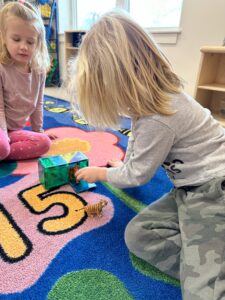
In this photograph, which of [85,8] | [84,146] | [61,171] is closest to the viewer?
[61,171]

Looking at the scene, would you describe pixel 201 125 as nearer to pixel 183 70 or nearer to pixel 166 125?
pixel 166 125

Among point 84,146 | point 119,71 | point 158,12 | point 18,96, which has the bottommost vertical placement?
point 84,146

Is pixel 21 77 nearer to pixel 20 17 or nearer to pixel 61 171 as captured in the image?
pixel 20 17

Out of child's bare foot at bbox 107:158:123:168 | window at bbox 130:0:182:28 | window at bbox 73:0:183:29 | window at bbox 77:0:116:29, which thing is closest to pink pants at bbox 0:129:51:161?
child's bare foot at bbox 107:158:123:168

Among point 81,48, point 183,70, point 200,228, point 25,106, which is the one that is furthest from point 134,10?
point 200,228

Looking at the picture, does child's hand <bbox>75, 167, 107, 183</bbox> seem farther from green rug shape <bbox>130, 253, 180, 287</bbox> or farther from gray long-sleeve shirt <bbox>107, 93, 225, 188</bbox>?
green rug shape <bbox>130, 253, 180, 287</bbox>

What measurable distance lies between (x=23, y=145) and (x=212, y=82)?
1.24 meters

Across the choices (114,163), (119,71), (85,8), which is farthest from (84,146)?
(85,8)

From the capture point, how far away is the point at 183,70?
5.69 ft

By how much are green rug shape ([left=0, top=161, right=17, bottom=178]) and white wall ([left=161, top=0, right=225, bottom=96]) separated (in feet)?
3.40

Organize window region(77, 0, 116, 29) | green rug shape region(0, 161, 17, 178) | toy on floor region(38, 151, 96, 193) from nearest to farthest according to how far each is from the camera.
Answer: toy on floor region(38, 151, 96, 193), green rug shape region(0, 161, 17, 178), window region(77, 0, 116, 29)

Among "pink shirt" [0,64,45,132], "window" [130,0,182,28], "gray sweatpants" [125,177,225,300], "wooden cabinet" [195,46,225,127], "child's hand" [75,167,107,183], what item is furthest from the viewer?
"window" [130,0,182,28]

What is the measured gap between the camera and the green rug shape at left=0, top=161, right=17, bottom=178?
2.86 feet

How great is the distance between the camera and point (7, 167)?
3.01 ft
